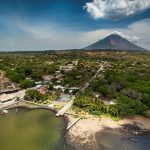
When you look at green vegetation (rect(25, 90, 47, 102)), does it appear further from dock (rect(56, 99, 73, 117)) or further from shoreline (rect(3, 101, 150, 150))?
shoreline (rect(3, 101, 150, 150))

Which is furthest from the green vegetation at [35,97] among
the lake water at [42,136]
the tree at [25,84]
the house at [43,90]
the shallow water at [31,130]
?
the tree at [25,84]

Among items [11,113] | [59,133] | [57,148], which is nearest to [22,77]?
[11,113]

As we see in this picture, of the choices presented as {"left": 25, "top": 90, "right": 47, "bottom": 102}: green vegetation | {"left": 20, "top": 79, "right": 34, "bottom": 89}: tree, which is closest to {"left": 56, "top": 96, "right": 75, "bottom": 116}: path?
{"left": 25, "top": 90, "right": 47, "bottom": 102}: green vegetation

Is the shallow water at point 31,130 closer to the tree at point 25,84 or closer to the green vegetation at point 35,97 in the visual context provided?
the green vegetation at point 35,97

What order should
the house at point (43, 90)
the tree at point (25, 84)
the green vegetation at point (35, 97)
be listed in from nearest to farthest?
the green vegetation at point (35, 97)
the house at point (43, 90)
the tree at point (25, 84)

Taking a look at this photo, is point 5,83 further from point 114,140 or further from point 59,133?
point 114,140

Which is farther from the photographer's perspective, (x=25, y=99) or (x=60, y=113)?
(x=25, y=99)
